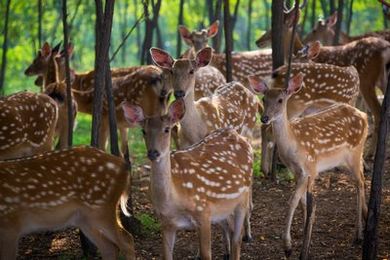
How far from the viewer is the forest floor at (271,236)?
21.9ft

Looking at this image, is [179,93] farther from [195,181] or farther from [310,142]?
[195,181]

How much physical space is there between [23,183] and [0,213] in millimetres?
281

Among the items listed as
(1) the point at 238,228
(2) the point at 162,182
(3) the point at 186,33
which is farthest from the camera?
(3) the point at 186,33

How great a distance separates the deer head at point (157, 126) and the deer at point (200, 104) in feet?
6.13

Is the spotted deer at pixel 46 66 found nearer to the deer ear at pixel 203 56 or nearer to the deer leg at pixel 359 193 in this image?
the deer ear at pixel 203 56

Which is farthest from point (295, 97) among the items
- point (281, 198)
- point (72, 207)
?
point (72, 207)

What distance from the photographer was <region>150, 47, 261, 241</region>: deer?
7812mm

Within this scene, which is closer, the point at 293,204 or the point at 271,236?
the point at 293,204

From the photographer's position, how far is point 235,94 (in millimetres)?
8844

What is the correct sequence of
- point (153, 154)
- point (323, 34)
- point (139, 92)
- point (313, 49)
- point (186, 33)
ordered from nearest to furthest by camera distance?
point (153, 154) < point (139, 92) < point (313, 49) < point (186, 33) < point (323, 34)

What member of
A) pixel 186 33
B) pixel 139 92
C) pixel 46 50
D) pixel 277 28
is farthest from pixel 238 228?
pixel 186 33

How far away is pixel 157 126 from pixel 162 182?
412mm

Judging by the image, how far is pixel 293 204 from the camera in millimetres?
6621

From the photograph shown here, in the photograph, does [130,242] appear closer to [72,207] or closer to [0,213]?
[72,207]
